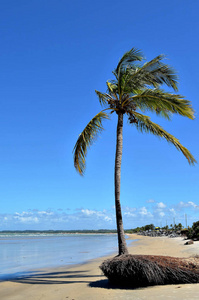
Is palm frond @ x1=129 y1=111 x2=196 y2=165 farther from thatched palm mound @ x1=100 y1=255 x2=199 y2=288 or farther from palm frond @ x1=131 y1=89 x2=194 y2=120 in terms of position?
thatched palm mound @ x1=100 y1=255 x2=199 y2=288

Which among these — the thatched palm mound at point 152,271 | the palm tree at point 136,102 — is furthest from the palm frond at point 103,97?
the thatched palm mound at point 152,271

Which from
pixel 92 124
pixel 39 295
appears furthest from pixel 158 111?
pixel 39 295

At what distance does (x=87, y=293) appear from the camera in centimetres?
760

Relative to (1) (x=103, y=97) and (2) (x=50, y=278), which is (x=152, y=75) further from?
(2) (x=50, y=278)

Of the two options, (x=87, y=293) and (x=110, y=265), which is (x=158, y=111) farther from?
(x=87, y=293)

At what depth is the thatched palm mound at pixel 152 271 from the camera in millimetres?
7531

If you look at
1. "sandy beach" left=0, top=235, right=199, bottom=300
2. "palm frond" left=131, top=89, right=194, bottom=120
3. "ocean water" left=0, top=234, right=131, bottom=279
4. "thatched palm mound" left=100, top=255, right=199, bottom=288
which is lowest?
"ocean water" left=0, top=234, right=131, bottom=279

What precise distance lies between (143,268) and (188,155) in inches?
202

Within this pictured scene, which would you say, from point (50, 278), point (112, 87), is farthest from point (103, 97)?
point (50, 278)

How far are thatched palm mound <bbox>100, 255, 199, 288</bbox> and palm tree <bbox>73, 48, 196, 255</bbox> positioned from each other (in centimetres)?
225

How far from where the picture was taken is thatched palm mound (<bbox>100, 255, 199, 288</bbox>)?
24.7 feet

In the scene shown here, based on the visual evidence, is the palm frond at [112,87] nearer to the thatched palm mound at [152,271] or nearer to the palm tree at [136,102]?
the palm tree at [136,102]

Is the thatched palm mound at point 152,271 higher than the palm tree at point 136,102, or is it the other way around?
the palm tree at point 136,102

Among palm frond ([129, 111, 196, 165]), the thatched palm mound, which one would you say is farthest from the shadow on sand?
palm frond ([129, 111, 196, 165])
